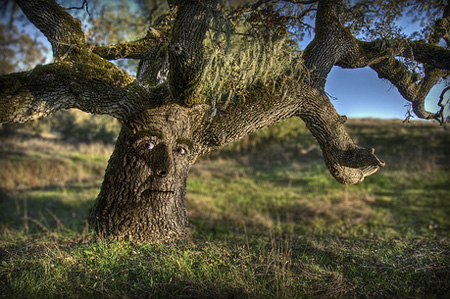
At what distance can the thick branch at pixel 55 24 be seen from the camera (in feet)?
11.6

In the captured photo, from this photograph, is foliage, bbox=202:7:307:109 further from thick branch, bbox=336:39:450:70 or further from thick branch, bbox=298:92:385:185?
thick branch, bbox=336:39:450:70

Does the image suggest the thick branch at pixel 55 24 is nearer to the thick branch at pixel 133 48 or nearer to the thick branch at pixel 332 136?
the thick branch at pixel 133 48

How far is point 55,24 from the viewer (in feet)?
11.9

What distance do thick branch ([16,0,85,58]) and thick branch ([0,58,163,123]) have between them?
0.52 meters

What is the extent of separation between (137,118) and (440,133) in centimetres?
2237

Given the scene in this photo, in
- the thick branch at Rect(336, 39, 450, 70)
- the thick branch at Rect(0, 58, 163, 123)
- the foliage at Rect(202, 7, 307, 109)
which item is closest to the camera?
the thick branch at Rect(0, 58, 163, 123)

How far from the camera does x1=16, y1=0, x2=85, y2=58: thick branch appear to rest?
139 inches

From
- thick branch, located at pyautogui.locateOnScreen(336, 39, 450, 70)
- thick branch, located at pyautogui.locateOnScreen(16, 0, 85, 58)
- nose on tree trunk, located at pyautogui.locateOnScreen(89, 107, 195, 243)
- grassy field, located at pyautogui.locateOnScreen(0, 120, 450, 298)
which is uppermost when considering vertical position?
thick branch, located at pyautogui.locateOnScreen(336, 39, 450, 70)

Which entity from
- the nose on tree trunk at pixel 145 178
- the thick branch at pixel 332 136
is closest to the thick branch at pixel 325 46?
the thick branch at pixel 332 136

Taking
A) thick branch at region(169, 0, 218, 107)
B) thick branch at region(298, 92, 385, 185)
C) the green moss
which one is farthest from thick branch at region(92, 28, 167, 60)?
thick branch at region(298, 92, 385, 185)

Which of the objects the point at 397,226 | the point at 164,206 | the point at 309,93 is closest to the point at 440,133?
the point at 397,226

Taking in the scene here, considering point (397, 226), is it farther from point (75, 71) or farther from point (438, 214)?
point (75, 71)

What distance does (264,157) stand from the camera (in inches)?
728

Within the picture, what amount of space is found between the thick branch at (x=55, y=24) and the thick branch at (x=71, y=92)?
52 centimetres
